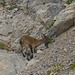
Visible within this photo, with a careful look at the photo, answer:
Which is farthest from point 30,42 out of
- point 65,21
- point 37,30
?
point 65,21

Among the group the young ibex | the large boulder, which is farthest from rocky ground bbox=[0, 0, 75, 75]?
the young ibex

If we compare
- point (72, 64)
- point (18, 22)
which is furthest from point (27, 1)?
point (72, 64)

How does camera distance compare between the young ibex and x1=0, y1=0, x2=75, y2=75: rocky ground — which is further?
the young ibex

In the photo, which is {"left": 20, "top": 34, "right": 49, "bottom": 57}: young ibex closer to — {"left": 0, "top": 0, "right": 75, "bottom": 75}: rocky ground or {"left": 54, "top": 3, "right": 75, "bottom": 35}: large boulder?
{"left": 0, "top": 0, "right": 75, "bottom": 75}: rocky ground

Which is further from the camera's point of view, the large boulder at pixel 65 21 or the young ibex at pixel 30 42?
the large boulder at pixel 65 21

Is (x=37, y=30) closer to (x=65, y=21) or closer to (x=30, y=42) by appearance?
(x=30, y=42)

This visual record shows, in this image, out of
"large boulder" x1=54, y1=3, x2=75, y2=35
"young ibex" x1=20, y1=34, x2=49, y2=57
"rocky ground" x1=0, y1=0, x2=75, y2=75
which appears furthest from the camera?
"large boulder" x1=54, y1=3, x2=75, y2=35

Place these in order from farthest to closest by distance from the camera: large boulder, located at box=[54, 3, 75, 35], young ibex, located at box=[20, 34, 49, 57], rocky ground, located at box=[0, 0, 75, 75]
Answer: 1. large boulder, located at box=[54, 3, 75, 35]
2. young ibex, located at box=[20, 34, 49, 57]
3. rocky ground, located at box=[0, 0, 75, 75]

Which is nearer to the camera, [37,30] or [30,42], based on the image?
[30,42]

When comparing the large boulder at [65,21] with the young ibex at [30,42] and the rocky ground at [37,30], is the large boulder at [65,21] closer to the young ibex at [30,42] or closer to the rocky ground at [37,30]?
the rocky ground at [37,30]

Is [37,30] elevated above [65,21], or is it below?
below


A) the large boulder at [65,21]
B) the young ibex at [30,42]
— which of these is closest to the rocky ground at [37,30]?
the large boulder at [65,21]

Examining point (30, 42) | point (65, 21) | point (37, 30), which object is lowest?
point (37, 30)

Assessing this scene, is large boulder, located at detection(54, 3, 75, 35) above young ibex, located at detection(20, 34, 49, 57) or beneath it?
above
